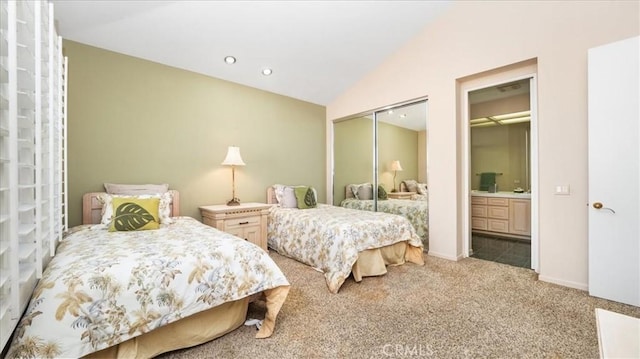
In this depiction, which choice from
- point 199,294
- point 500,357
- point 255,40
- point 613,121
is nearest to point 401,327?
point 500,357

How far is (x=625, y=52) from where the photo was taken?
218cm

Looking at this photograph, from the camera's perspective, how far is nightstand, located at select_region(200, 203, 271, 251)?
3.21m

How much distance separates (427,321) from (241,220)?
7.52ft

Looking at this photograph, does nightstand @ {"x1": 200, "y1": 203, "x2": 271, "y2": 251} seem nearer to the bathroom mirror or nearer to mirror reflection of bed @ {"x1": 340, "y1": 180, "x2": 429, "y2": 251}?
mirror reflection of bed @ {"x1": 340, "y1": 180, "x2": 429, "y2": 251}

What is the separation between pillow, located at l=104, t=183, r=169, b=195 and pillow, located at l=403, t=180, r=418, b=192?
10.6 ft

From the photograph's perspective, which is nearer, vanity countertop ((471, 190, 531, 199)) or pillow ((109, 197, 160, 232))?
pillow ((109, 197, 160, 232))

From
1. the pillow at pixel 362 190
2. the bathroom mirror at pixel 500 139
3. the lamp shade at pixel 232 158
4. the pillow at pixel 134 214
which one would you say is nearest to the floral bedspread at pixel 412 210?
the pillow at pixel 362 190

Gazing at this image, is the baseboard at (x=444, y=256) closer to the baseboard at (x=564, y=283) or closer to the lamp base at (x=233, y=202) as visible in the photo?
the baseboard at (x=564, y=283)

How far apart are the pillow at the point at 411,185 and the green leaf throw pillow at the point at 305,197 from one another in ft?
4.61

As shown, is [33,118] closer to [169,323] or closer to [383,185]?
[169,323]

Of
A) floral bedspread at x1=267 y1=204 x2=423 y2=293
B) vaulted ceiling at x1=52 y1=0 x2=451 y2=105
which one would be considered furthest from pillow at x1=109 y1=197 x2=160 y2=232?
vaulted ceiling at x1=52 y1=0 x2=451 y2=105

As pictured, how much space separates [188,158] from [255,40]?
171cm

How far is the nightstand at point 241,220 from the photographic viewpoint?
321 cm

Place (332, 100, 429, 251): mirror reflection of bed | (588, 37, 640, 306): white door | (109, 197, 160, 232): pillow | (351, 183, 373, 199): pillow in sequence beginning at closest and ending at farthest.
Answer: (588, 37, 640, 306): white door < (109, 197, 160, 232): pillow < (332, 100, 429, 251): mirror reflection of bed < (351, 183, 373, 199): pillow
